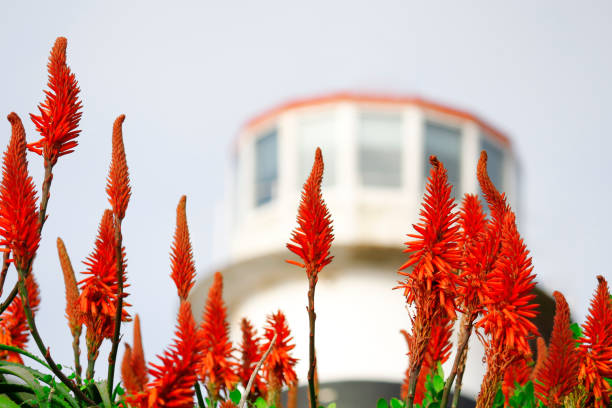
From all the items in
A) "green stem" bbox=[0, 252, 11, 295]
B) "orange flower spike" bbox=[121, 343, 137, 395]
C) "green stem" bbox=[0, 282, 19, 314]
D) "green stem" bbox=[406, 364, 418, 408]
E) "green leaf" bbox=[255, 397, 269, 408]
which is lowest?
"green leaf" bbox=[255, 397, 269, 408]

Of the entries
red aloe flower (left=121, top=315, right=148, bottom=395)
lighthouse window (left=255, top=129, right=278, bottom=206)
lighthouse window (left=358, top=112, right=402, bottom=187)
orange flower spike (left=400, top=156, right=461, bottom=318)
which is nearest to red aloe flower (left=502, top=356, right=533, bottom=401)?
orange flower spike (left=400, top=156, right=461, bottom=318)

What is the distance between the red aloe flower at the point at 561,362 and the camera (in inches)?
101

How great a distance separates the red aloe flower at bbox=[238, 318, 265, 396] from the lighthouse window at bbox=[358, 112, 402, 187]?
25.7m

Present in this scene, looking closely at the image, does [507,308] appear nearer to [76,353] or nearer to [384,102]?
[76,353]

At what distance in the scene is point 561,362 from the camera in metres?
2.62

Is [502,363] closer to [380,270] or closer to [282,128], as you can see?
[380,270]

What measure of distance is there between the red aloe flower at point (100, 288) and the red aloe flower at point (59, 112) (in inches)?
8.6

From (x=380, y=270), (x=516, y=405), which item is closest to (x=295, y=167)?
(x=380, y=270)

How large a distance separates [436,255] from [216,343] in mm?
822

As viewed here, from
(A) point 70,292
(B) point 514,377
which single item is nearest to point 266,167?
→ (B) point 514,377

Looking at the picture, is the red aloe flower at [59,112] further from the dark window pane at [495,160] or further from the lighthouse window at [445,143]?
the dark window pane at [495,160]

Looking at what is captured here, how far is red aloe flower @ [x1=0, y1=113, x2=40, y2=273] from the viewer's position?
230cm

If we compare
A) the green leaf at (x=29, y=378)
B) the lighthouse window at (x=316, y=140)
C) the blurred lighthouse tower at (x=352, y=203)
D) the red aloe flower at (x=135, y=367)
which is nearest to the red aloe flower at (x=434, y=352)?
the red aloe flower at (x=135, y=367)

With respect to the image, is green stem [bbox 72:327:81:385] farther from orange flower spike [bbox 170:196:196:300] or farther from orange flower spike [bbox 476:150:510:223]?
orange flower spike [bbox 476:150:510:223]
